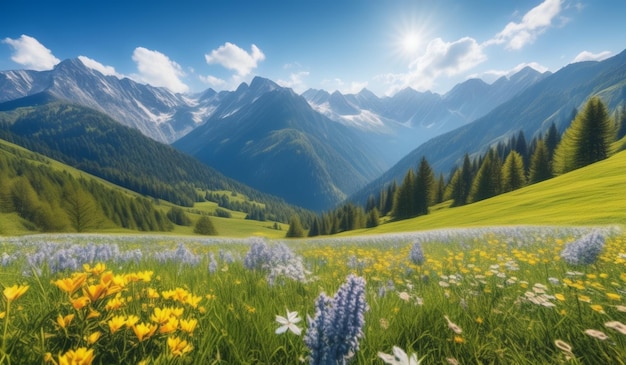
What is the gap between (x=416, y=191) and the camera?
78125mm

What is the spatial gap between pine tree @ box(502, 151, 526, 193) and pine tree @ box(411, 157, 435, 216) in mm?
15706

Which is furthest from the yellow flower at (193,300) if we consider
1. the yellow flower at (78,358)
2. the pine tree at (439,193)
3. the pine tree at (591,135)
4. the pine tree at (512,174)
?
the pine tree at (439,193)

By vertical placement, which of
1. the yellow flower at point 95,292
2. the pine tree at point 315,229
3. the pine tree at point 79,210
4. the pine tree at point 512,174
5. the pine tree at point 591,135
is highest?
the pine tree at point 591,135

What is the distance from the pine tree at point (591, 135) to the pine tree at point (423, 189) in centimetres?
2760

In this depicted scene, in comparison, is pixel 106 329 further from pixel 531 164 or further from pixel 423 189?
pixel 531 164

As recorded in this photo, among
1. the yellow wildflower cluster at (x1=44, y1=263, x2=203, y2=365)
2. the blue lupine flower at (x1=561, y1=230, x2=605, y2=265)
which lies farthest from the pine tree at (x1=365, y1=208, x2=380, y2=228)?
the yellow wildflower cluster at (x1=44, y1=263, x2=203, y2=365)

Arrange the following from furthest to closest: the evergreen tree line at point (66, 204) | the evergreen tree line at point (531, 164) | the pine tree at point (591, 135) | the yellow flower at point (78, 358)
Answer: the evergreen tree line at point (66, 204)
the evergreen tree line at point (531, 164)
the pine tree at point (591, 135)
the yellow flower at point (78, 358)

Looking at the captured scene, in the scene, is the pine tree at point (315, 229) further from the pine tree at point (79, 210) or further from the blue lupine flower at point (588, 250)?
the blue lupine flower at point (588, 250)

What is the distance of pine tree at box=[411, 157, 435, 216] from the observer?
7685 cm

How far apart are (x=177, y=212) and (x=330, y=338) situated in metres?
168

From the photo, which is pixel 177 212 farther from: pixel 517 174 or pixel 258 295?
pixel 258 295

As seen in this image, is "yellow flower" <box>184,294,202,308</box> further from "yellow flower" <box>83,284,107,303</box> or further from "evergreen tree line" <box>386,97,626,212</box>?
"evergreen tree line" <box>386,97,626,212</box>

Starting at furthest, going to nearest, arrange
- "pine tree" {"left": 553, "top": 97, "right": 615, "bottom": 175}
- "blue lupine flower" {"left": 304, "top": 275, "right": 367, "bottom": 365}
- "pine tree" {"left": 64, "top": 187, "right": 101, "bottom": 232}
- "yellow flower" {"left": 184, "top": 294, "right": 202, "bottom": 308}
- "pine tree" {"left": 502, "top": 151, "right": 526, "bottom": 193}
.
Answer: "pine tree" {"left": 502, "top": 151, "right": 526, "bottom": 193}, "pine tree" {"left": 64, "top": 187, "right": 101, "bottom": 232}, "pine tree" {"left": 553, "top": 97, "right": 615, "bottom": 175}, "yellow flower" {"left": 184, "top": 294, "right": 202, "bottom": 308}, "blue lupine flower" {"left": 304, "top": 275, "right": 367, "bottom": 365}

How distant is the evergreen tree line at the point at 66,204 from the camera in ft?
229
